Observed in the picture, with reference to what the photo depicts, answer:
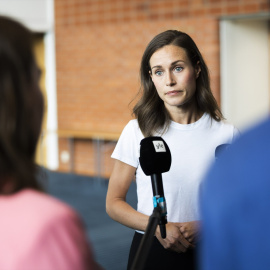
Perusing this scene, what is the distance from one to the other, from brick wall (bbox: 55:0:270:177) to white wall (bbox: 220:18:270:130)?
11 cm

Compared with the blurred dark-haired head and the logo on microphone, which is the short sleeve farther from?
the blurred dark-haired head

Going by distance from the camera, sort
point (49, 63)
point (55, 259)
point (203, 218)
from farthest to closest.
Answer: point (49, 63) < point (55, 259) < point (203, 218)

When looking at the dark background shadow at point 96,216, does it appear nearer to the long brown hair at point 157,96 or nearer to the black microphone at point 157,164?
the long brown hair at point 157,96

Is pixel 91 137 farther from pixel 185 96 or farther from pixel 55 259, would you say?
pixel 55 259

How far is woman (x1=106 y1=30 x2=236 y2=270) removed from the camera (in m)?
1.79

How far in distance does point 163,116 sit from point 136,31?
5.52m

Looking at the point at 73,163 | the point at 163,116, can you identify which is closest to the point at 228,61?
the point at 73,163

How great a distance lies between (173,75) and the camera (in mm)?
1854

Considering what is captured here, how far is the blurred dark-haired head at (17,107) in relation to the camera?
0.86 metres

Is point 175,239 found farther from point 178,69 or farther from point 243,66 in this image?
point 243,66

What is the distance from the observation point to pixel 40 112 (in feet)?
3.05

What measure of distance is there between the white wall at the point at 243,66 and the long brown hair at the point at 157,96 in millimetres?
4623

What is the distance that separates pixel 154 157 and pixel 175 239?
0.39 m

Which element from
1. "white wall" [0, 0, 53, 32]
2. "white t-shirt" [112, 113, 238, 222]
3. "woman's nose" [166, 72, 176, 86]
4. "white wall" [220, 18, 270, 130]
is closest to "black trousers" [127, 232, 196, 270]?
"white t-shirt" [112, 113, 238, 222]
